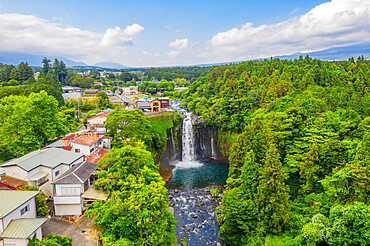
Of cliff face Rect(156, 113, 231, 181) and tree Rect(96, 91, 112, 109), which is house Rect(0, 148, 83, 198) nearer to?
cliff face Rect(156, 113, 231, 181)

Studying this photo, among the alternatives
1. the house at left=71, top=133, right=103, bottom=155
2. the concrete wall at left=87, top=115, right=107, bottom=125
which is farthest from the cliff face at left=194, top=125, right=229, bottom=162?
the house at left=71, top=133, right=103, bottom=155

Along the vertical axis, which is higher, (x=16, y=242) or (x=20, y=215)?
(x=20, y=215)

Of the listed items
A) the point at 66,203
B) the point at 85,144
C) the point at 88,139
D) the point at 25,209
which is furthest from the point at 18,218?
the point at 88,139

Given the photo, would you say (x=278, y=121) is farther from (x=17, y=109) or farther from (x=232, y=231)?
(x=17, y=109)

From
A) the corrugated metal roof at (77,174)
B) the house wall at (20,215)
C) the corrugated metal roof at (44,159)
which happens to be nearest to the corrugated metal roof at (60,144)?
the corrugated metal roof at (44,159)

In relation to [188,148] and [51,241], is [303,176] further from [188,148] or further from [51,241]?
[188,148]

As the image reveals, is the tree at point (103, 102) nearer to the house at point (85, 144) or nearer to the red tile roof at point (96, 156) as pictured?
the house at point (85, 144)
